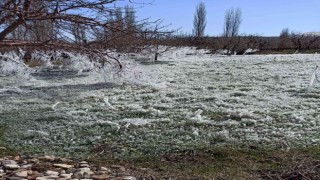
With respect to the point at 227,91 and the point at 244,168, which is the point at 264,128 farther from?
the point at 227,91

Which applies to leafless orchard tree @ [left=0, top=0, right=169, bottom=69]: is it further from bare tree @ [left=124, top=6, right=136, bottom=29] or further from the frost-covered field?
the frost-covered field

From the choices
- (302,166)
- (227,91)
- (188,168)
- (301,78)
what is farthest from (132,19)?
(301,78)

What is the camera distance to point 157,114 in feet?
23.3

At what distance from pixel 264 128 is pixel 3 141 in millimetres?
3784

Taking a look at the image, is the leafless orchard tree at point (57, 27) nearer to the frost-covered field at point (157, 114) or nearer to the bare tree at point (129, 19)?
the bare tree at point (129, 19)

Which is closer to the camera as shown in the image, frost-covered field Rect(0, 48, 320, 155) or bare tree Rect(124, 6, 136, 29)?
bare tree Rect(124, 6, 136, 29)

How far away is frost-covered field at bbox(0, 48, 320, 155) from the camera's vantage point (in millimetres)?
5368

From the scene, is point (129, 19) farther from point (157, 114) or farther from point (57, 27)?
point (157, 114)

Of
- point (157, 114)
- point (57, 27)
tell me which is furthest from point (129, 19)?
point (157, 114)

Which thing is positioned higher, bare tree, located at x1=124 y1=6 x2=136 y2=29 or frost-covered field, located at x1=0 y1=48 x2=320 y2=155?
bare tree, located at x1=124 y1=6 x2=136 y2=29

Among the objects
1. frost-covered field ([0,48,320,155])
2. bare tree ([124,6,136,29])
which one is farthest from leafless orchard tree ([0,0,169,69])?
frost-covered field ([0,48,320,155])

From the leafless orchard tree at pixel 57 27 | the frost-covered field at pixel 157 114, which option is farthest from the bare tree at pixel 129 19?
the frost-covered field at pixel 157 114

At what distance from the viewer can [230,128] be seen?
593 cm

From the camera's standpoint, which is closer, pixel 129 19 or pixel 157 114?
pixel 129 19
